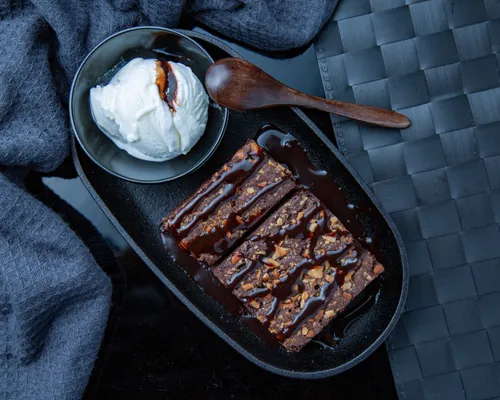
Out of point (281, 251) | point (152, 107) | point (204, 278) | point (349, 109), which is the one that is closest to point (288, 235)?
point (281, 251)

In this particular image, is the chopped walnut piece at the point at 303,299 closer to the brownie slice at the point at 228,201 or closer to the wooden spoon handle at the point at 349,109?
the brownie slice at the point at 228,201

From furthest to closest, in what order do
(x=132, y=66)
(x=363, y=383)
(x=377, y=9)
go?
(x=363, y=383)
(x=377, y=9)
(x=132, y=66)

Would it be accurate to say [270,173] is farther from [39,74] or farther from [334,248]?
[39,74]

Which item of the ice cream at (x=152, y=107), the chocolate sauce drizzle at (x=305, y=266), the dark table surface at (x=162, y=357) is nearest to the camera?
the ice cream at (x=152, y=107)

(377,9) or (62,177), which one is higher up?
(377,9)

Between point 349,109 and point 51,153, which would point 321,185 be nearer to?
point 349,109

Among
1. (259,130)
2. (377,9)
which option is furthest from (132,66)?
(377,9)

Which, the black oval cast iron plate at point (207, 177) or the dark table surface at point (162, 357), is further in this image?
the dark table surface at point (162, 357)

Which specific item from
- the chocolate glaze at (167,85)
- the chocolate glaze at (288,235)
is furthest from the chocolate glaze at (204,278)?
the chocolate glaze at (167,85)
